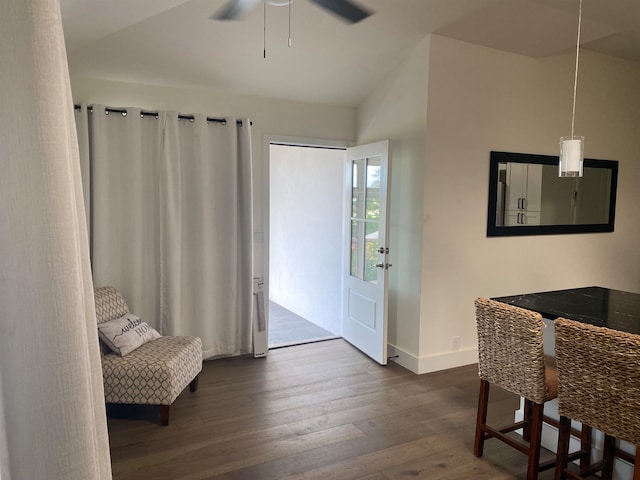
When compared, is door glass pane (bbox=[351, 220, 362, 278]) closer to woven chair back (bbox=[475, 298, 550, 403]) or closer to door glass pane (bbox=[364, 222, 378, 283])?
door glass pane (bbox=[364, 222, 378, 283])

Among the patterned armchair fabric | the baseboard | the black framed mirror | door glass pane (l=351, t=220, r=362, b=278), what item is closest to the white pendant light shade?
the black framed mirror

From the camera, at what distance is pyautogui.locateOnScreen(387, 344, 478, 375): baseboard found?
12.8 ft

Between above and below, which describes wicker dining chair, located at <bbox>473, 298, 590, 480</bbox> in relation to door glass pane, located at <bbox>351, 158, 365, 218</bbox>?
below

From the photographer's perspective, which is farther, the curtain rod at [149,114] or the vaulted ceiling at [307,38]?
the curtain rod at [149,114]

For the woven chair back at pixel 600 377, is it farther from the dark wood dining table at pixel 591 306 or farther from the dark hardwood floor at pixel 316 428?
the dark hardwood floor at pixel 316 428

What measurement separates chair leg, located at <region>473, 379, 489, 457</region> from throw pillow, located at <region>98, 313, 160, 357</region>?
7.70ft

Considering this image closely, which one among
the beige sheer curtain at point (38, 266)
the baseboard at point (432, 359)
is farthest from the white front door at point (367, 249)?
the beige sheer curtain at point (38, 266)

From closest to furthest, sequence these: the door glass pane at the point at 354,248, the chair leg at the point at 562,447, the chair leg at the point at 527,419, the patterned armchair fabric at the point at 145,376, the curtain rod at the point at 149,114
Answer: the chair leg at the point at 562,447 → the chair leg at the point at 527,419 → the patterned armchair fabric at the point at 145,376 → the curtain rod at the point at 149,114 → the door glass pane at the point at 354,248

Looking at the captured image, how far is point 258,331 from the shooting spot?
4.25m

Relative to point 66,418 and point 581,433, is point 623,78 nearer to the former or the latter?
point 581,433

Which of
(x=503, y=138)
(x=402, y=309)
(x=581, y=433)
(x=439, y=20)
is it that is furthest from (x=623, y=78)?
(x=581, y=433)

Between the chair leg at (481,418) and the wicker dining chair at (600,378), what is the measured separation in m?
0.48

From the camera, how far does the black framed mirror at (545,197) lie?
13.6 ft

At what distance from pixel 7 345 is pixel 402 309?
3.61 metres
